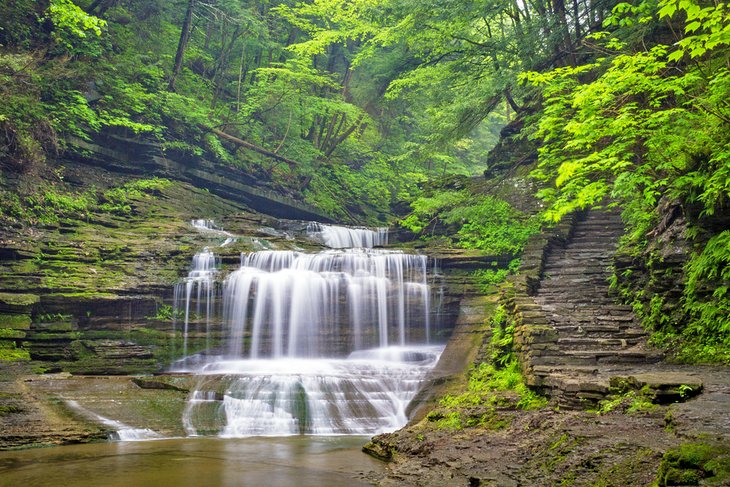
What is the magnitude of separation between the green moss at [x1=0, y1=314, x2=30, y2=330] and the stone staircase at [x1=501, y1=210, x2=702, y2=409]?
11.0m

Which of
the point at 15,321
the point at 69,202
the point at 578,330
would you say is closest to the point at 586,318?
the point at 578,330

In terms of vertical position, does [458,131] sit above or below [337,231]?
above

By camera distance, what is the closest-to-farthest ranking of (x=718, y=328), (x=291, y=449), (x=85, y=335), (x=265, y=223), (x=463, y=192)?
(x=718, y=328), (x=291, y=449), (x=85, y=335), (x=463, y=192), (x=265, y=223)

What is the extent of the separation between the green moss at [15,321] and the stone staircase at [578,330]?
1098cm

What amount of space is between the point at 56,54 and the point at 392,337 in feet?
50.7

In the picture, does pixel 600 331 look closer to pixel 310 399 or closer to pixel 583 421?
pixel 583 421

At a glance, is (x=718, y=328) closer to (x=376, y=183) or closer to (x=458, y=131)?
(x=458, y=131)

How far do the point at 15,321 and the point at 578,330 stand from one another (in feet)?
40.6

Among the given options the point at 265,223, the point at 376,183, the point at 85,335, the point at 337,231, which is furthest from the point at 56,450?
the point at 376,183

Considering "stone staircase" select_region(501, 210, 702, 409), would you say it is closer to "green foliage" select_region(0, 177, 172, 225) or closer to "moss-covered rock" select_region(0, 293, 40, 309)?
"moss-covered rock" select_region(0, 293, 40, 309)

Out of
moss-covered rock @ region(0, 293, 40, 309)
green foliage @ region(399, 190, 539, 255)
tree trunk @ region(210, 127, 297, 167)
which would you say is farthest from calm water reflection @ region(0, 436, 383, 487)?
tree trunk @ region(210, 127, 297, 167)

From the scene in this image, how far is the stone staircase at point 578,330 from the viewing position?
777 cm

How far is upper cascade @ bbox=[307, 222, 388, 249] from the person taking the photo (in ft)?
76.7

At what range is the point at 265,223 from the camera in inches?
891
